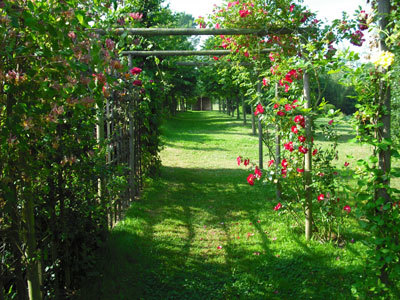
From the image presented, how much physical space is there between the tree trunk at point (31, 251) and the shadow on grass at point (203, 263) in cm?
90

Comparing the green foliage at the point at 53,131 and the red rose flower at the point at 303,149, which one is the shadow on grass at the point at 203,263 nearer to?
the green foliage at the point at 53,131

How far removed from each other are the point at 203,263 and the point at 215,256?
24cm

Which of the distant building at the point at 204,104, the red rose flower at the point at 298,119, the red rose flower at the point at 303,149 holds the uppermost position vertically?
the distant building at the point at 204,104

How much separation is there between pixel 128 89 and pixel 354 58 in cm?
403

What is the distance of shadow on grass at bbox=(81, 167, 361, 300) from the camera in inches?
136

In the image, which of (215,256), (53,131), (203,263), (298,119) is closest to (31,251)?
(53,131)

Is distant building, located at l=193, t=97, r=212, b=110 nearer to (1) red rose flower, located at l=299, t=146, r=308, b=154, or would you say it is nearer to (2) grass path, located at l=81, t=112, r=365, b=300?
(2) grass path, located at l=81, t=112, r=365, b=300

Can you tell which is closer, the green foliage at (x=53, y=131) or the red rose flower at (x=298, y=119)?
the green foliage at (x=53, y=131)

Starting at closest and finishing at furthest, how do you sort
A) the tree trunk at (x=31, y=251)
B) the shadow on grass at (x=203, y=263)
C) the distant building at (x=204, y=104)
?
1. the tree trunk at (x=31, y=251)
2. the shadow on grass at (x=203, y=263)
3. the distant building at (x=204, y=104)

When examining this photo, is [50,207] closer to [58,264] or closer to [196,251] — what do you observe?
[58,264]

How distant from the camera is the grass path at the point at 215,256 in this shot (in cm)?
347

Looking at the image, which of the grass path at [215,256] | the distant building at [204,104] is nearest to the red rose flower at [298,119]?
the grass path at [215,256]

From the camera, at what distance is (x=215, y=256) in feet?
14.1

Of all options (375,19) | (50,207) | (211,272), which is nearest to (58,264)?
(50,207)
